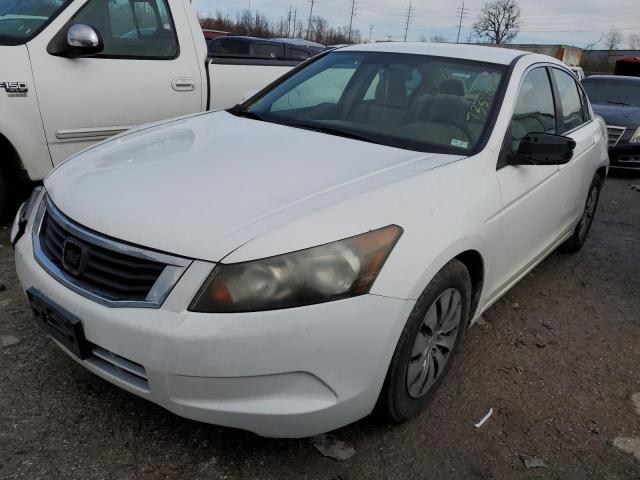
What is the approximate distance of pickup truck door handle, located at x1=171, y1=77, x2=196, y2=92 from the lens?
431 cm

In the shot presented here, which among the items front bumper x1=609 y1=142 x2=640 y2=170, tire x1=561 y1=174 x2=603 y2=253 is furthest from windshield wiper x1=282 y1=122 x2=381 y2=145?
front bumper x1=609 y1=142 x2=640 y2=170

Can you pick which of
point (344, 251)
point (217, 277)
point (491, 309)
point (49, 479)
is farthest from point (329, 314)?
Answer: point (491, 309)

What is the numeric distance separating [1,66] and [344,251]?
2904mm

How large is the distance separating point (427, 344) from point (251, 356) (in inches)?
32.9

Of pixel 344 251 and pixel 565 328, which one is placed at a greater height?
pixel 344 251

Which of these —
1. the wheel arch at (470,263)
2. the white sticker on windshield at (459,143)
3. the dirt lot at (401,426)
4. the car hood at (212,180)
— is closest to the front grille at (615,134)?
the dirt lot at (401,426)

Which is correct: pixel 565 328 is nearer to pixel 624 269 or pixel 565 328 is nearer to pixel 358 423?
pixel 624 269

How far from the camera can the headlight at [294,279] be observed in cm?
172

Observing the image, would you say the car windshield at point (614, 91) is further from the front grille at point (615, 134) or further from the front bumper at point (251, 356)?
the front bumper at point (251, 356)

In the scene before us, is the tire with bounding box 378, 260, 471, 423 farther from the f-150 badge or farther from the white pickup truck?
the f-150 badge

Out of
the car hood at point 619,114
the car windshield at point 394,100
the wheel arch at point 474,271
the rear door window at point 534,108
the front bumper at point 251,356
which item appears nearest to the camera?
the front bumper at point 251,356

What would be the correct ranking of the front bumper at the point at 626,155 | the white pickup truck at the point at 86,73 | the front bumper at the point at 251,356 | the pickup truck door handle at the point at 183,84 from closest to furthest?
the front bumper at the point at 251,356 → the white pickup truck at the point at 86,73 → the pickup truck door handle at the point at 183,84 → the front bumper at the point at 626,155

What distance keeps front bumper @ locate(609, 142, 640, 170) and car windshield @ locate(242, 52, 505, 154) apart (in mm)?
6110

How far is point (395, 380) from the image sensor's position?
2.02 m
